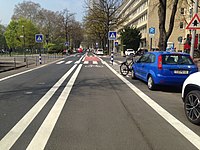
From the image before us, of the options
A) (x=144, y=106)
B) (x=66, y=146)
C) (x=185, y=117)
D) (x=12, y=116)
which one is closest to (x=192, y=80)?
(x=185, y=117)

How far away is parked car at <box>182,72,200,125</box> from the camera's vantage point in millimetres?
5402

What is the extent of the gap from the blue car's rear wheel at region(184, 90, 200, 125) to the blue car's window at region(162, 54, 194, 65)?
3.93m

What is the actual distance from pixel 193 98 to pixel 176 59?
430 centimetres

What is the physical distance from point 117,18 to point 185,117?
5170 centimetres

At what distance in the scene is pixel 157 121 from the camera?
18.4 feet

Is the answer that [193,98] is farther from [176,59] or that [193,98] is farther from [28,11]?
[28,11]

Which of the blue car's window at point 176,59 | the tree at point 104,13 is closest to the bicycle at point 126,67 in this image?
the blue car's window at point 176,59

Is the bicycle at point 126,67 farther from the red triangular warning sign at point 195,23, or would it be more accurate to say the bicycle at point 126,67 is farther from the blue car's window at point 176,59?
the blue car's window at point 176,59

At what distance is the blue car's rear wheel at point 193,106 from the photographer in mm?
5387

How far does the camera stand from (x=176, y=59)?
965cm

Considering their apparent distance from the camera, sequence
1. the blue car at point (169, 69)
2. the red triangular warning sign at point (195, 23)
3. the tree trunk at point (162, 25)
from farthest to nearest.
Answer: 1. the tree trunk at point (162, 25)
2. the red triangular warning sign at point (195, 23)
3. the blue car at point (169, 69)

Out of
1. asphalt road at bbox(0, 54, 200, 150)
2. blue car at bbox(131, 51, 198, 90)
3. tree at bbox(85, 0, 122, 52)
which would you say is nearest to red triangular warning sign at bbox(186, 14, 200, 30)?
blue car at bbox(131, 51, 198, 90)

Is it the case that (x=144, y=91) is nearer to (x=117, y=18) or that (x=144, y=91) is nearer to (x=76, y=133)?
(x=76, y=133)

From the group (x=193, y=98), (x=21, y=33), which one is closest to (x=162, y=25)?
(x=193, y=98)
